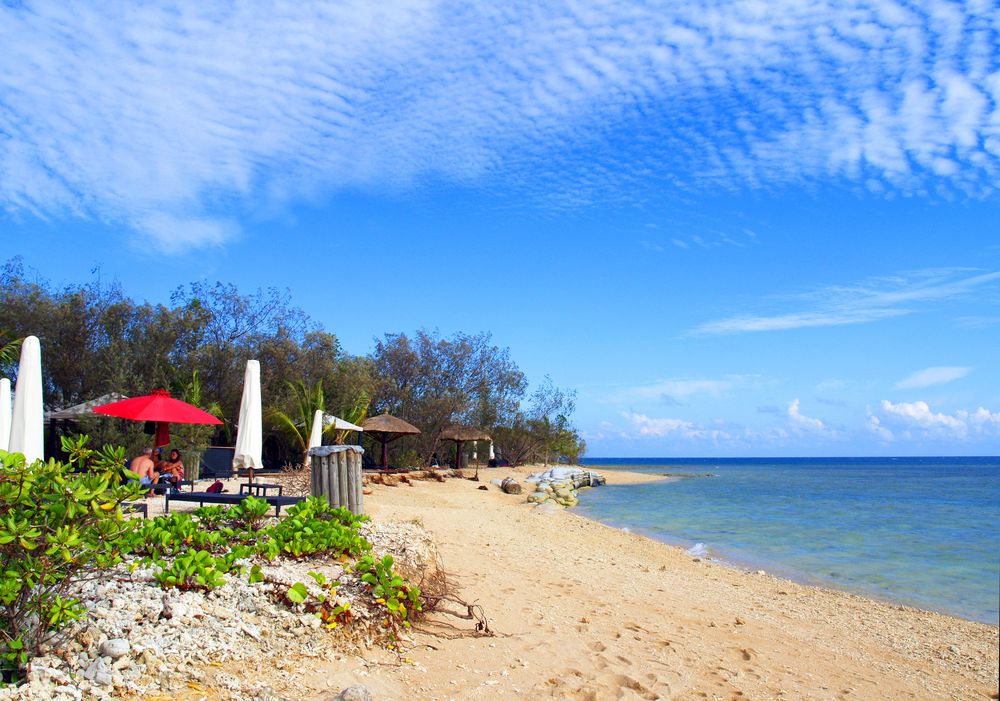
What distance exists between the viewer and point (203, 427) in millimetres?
18297

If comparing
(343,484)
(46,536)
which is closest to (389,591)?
(46,536)

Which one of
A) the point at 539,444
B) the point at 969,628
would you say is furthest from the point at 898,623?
the point at 539,444

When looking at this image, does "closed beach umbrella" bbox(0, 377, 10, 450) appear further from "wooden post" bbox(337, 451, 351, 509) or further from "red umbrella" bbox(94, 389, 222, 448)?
Result: "wooden post" bbox(337, 451, 351, 509)

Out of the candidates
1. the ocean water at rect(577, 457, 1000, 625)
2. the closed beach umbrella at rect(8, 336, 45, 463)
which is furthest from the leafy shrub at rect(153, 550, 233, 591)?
the ocean water at rect(577, 457, 1000, 625)

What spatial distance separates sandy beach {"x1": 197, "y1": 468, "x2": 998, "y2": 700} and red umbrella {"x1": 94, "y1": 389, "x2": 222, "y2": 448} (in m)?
4.11

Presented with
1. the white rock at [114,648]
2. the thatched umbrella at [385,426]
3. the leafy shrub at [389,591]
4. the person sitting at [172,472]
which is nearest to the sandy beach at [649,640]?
the leafy shrub at [389,591]

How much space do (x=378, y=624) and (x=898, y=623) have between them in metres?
6.88

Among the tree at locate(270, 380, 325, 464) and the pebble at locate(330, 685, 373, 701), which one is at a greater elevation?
the tree at locate(270, 380, 325, 464)

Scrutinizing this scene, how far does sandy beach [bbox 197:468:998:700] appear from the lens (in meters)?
4.47

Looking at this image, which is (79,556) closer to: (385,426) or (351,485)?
(351,485)

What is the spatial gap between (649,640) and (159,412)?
26.7 feet

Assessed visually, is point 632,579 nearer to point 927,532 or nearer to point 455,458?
point 927,532

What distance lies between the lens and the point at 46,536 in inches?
134

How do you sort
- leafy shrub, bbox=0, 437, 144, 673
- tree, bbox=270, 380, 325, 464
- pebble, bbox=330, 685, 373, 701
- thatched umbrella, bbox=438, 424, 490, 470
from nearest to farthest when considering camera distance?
leafy shrub, bbox=0, 437, 144, 673 < pebble, bbox=330, 685, 373, 701 < tree, bbox=270, 380, 325, 464 < thatched umbrella, bbox=438, 424, 490, 470
